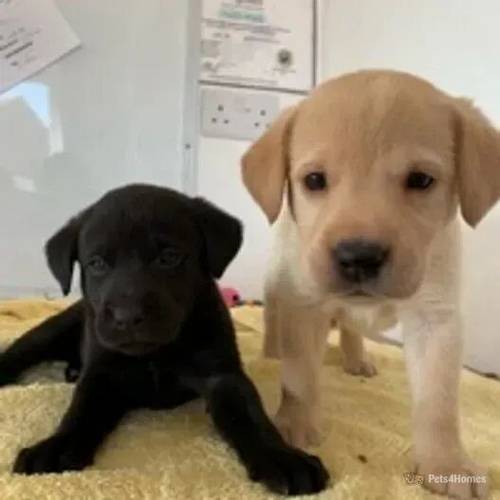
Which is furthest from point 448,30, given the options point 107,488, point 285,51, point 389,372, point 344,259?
point 107,488

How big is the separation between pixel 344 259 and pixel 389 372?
0.90 meters

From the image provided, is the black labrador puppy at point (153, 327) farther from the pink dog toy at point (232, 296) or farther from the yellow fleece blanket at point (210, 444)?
the pink dog toy at point (232, 296)

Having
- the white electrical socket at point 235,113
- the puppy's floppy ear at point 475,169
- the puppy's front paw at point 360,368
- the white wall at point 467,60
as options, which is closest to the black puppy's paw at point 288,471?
the puppy's floppy ear at point 475,169

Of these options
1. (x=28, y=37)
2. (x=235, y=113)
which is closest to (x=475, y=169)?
(x=235, y=113)

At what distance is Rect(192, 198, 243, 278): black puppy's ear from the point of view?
4.75 feet

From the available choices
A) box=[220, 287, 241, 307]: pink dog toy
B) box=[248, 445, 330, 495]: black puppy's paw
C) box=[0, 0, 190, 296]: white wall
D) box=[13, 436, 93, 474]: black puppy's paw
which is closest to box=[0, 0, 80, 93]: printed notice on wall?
box=[0, 0, 190, 296]: white wall

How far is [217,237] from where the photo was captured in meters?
1.45

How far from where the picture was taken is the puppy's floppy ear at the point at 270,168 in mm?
1424

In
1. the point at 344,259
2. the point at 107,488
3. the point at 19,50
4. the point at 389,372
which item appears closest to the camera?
the point at 107,488

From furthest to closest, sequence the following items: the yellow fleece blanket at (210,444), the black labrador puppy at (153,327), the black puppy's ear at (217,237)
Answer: the black puppy's ear at (217,237), the black labrador puppy at (153,327), the yellow fleece blanket at (210,444)

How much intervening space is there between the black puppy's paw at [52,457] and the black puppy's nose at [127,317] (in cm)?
18

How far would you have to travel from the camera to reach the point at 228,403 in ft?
4.33

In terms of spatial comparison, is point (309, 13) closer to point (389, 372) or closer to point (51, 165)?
point (51, 165)

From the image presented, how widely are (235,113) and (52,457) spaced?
1.78 metres
